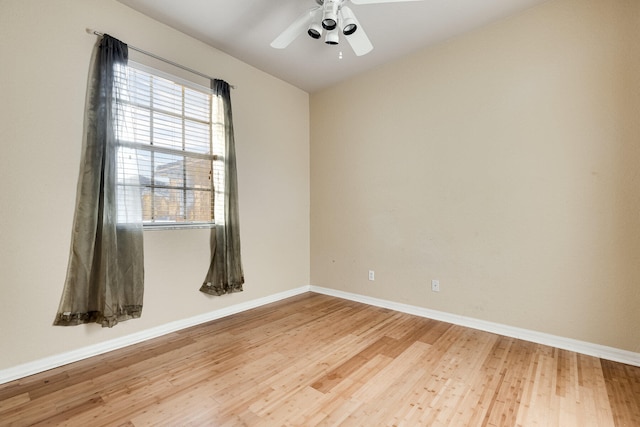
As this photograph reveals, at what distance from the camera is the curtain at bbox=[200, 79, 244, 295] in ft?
9.87

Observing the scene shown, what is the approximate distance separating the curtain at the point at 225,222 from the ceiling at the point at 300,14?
0.51 metres

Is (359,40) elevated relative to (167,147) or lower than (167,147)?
elevated

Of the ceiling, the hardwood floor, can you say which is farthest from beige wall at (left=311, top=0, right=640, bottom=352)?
the hardwood floor

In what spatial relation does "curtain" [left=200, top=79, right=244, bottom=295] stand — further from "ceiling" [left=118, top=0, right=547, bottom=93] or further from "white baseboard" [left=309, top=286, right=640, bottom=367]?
"white baseboard" [left=309, top=286, right=640, bottom=367]

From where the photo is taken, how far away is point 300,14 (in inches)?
100

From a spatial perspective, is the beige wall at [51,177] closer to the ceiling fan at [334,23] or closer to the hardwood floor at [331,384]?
the hardwood floor at [331,384]

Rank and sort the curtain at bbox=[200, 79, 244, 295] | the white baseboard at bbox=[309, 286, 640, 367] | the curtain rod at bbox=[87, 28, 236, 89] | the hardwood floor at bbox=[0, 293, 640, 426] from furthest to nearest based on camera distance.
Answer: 1. the curtain at bbox=[200, 79, 244, 295]
2. the curtain rod at bbox=[87, 28, 236, 89]
3. the white baseboard at bbox=[309, 286, 640, 367]
4. the hardwood floor at bbox=[0, 293, 640, 426]

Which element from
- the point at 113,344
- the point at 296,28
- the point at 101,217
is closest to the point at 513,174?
the point at 296,28

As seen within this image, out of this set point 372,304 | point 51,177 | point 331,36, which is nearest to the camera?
point 331,36

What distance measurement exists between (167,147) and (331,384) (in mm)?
2472

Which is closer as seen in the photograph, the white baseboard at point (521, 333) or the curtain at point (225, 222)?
the white baseboard at point (521, 333)

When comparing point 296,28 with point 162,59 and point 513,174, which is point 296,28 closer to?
point 162,59

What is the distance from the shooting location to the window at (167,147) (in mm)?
2391

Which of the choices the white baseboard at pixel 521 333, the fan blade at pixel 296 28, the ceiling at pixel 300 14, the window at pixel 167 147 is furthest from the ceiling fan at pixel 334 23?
the white baseboard at pixel 521 333
